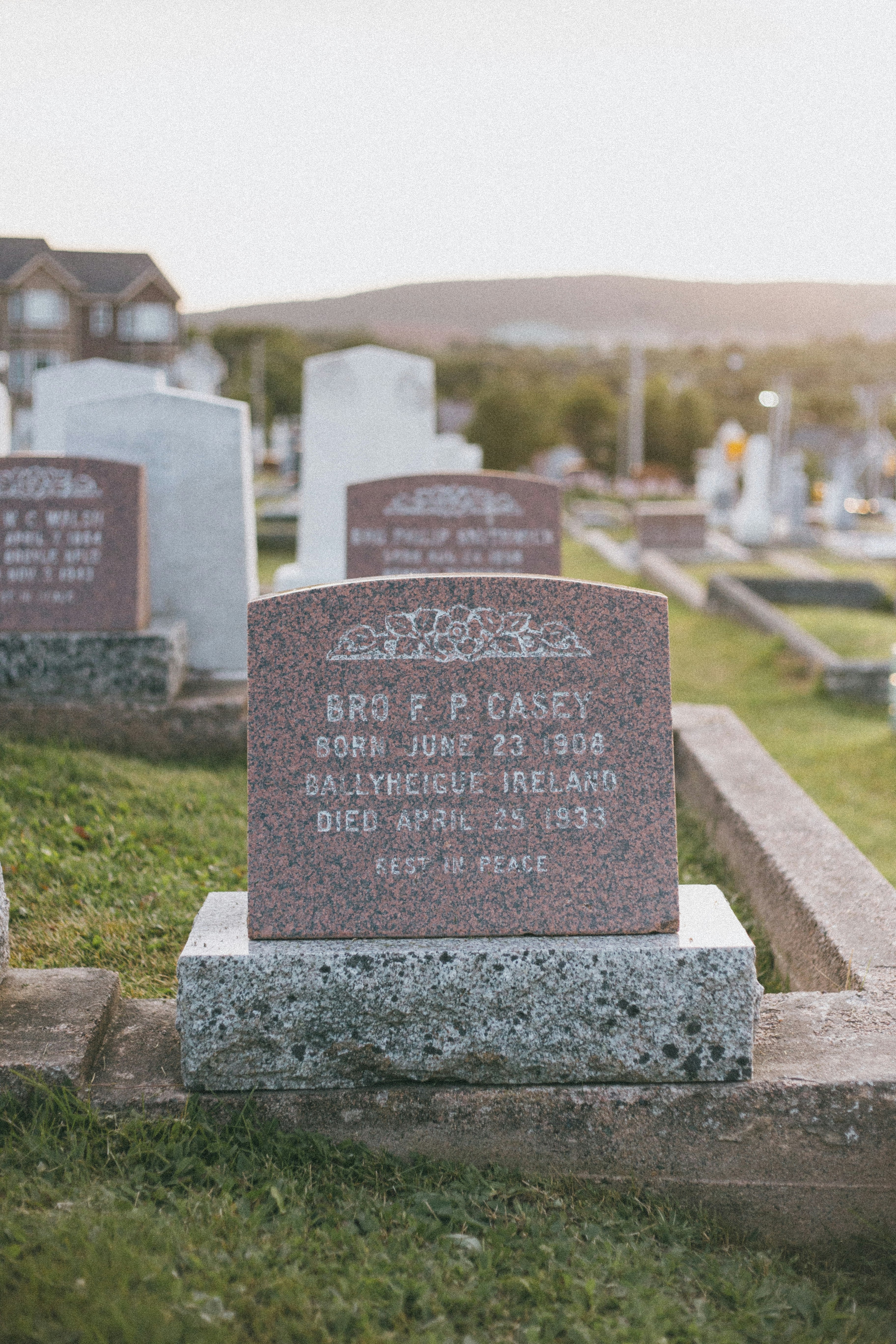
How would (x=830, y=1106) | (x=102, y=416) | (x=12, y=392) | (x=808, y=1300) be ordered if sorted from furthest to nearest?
(x=12, y=392) → (x=102, y=416) → (x=830, y=1106) → (x=808, y=1300)

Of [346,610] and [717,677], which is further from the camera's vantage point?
[717,677]

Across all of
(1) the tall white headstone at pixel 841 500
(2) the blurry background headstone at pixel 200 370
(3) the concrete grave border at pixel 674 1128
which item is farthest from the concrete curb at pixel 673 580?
(2) the blurry background headstone at pixel 200 370

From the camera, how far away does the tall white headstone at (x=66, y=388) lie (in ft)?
29.0

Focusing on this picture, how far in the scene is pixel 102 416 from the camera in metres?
6.37

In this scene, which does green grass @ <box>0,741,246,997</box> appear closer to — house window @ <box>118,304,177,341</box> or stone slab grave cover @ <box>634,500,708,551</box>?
house window @ <box>118,304,177,341</box>

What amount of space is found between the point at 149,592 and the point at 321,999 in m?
4.28

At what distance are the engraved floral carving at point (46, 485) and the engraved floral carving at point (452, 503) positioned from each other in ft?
5.40

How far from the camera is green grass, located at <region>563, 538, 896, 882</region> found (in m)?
5.88

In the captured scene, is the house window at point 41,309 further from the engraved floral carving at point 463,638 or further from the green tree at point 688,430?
the green tree at point 688,430

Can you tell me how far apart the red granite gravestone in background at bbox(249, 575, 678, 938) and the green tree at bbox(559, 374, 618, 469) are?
57.6 metres

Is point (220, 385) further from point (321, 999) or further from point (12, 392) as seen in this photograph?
point (321, 999)

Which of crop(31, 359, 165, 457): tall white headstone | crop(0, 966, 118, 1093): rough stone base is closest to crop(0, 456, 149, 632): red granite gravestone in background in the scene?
crop(0, 966, 118, 1093): rough stone base

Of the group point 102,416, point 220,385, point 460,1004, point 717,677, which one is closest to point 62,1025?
point 460,1004

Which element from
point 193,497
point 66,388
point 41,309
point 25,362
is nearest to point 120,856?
point 193,497
